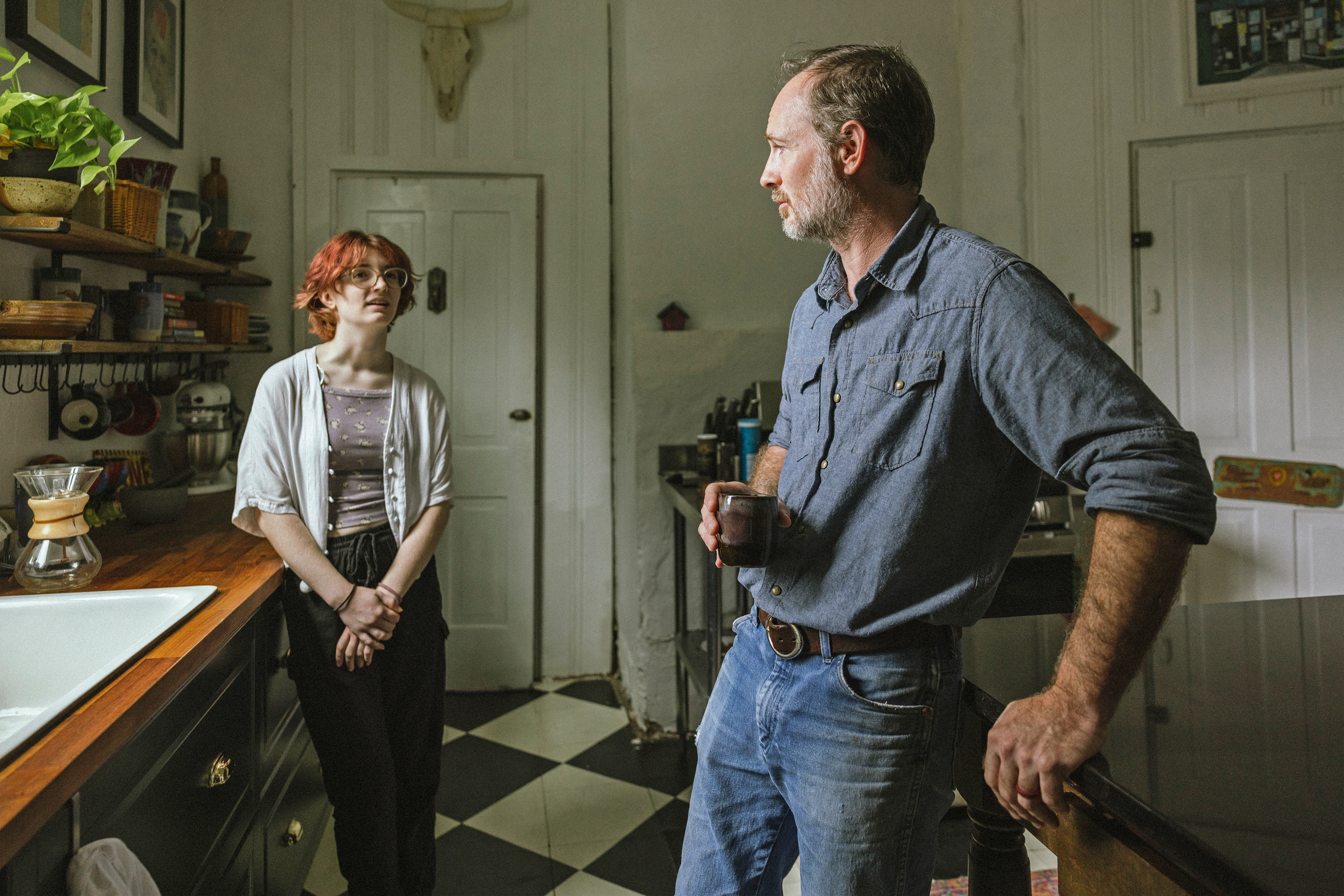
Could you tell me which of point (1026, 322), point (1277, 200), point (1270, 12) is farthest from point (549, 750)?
point (1270, 12)

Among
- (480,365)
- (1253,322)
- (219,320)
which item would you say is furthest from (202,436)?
(1253,322)

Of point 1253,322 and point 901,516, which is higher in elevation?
A: point 1253,322

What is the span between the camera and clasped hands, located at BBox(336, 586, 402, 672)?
1998mm

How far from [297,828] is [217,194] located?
2.42 meters

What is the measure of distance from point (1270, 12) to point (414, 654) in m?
3.53

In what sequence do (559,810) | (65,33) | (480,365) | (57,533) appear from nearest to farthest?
(57,533) < (65,33) < (559,810) < (480,365)

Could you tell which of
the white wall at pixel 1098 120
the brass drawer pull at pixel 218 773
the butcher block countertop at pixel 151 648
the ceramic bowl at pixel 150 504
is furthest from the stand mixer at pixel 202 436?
the white wall at pixel 1098 120

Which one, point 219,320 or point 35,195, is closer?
point 35,195

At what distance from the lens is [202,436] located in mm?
2977

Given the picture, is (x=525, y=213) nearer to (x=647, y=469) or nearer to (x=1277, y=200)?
(x=647, y=469)

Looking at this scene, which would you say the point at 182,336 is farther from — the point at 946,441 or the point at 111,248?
the point at 946,441

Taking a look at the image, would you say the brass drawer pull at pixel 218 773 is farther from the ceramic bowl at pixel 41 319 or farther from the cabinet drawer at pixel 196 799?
the ceramic bowl at pixel 41 319

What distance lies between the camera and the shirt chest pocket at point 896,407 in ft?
3.63

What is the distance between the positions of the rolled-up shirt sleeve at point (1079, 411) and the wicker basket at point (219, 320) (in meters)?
2.68
